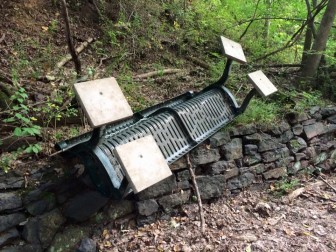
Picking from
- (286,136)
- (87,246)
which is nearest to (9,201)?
(87,246)

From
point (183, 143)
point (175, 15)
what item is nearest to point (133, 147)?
point (183, 143)

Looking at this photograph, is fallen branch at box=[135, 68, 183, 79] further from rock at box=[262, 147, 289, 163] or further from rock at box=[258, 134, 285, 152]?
rock at box=[262, 147, 289, 163]

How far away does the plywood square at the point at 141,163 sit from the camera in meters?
2.11

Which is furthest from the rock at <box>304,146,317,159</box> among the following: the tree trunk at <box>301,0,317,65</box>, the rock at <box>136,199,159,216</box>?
the rock at <box>136,199,159,216</box>

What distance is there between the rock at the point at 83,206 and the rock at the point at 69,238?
0.28 ft

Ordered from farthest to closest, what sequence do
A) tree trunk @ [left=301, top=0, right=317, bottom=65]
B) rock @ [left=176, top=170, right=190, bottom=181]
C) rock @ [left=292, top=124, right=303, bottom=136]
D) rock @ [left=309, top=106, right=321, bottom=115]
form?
tree trunk @ [left=301, top=0, right=317, bottom=65], rock @ [left=309, top=106, right=321, bottom=115], rock @ [left=292, top=124, right=303, bottom=136], rock @ [left=176, top=170, right=190, bottom=181]

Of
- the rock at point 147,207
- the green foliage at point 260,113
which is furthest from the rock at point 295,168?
the rock at point 147,207

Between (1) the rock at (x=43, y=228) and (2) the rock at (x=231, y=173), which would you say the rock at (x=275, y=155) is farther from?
(1) the rock at (x=43, y=228)

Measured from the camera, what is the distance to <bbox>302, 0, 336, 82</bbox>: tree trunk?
18.0ft

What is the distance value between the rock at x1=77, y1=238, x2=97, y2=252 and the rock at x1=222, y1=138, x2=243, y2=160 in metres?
1.85

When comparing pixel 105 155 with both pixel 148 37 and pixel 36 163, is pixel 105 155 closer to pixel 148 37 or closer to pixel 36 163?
pixel 36 163

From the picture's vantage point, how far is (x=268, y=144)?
448cm

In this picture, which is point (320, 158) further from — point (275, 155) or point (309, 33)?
point (309, 33)

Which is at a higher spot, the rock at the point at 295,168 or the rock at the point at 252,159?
the rock at the point at 252,159
